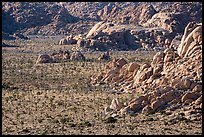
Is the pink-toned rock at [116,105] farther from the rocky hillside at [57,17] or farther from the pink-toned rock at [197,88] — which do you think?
the rocky hillside at [57,17]

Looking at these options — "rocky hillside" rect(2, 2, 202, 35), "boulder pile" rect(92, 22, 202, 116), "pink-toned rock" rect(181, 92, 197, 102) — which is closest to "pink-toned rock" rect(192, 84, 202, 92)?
"boulder pile" rect(92, 22, 202, 116)

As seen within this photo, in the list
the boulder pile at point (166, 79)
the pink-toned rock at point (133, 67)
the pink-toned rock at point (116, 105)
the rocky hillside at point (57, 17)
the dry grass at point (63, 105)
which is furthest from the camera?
the rocky hillside at point (57, 17)

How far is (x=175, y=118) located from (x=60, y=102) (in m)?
9.94

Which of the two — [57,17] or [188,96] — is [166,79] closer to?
[188,96]

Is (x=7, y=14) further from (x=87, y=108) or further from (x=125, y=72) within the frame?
(x=87, y=108)

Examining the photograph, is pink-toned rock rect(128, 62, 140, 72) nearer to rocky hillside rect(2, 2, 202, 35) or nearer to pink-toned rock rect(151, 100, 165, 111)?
pink-toned rock rect(151, 100, 165, 111)

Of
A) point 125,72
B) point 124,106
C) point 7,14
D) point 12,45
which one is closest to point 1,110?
point 124,106

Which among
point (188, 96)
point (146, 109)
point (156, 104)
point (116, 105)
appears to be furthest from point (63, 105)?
point (188, 96)

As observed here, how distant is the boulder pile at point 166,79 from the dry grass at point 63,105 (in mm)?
1328

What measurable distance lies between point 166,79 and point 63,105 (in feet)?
26.2

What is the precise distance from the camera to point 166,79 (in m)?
34.4

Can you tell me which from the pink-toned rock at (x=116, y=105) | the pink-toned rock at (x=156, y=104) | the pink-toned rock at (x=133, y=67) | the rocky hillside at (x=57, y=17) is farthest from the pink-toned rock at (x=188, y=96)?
the rocky hillside at (x=57, y=17)

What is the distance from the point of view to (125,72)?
41.4m

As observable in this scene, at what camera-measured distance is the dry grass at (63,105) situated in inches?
992
